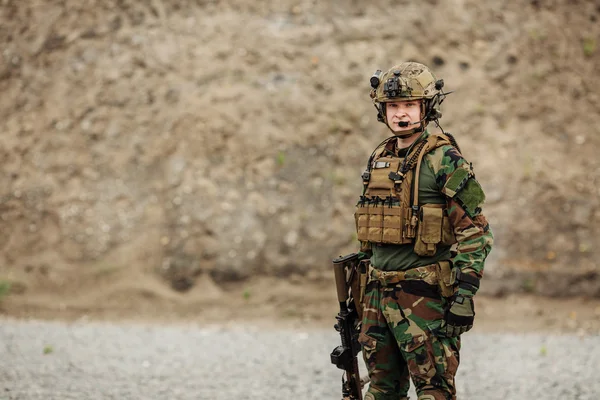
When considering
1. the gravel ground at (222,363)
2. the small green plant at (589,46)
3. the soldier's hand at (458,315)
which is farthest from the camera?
the small green plant at (589,46)

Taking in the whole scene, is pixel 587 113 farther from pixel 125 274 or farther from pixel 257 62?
pixel 125 274

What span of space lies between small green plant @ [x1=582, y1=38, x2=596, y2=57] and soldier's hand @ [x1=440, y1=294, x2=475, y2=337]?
31.5ft

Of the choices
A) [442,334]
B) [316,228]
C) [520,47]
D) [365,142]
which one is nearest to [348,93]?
[365,142]

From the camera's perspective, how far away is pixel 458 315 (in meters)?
3.92

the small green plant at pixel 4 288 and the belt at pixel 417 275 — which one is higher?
the small green plant at pixel 4 288

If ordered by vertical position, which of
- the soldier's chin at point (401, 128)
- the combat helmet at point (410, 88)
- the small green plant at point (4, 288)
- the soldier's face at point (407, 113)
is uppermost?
the combat helmet at point (410, 88)

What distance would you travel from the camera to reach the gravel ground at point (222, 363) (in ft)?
21.6

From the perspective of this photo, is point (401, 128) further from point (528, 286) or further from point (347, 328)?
point (528, 286)

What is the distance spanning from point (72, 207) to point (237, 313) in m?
3.16

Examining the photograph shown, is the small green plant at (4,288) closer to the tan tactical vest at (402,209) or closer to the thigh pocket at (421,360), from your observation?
the tan tactical vest at (402,209)

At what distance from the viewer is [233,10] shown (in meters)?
12.1

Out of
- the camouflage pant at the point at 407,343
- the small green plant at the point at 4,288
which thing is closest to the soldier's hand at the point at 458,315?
Answer: the camouflage pant at the point at 407,343

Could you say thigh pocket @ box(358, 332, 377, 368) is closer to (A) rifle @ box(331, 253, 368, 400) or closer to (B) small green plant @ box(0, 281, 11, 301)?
(A) rifle @ box(331, 253, 368, 400)

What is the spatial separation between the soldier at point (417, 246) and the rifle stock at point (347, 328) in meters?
0.18
